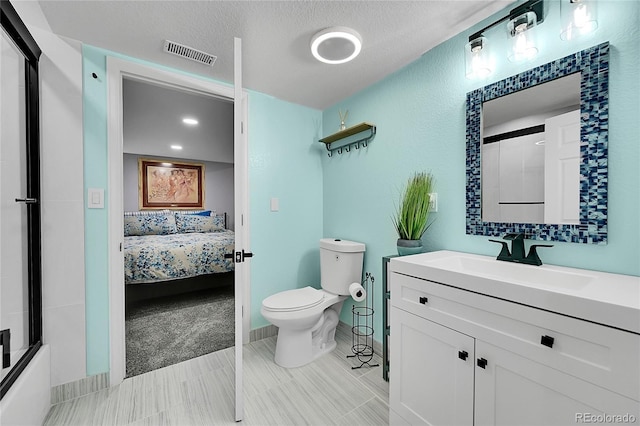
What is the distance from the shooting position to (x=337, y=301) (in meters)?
2.08

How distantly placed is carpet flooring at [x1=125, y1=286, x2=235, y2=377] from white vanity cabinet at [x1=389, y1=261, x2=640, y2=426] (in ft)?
5.30

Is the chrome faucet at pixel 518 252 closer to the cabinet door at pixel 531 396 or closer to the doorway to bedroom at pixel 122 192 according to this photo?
the cabinet door at pixel 531 396

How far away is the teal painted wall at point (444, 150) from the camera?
1012 mm

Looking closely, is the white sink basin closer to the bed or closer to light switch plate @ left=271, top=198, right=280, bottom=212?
light switch plate @ left=271, top=198, right=280, bottom=212

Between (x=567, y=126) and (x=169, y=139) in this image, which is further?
(x=169, y=139)

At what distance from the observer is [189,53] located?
1.69 metres

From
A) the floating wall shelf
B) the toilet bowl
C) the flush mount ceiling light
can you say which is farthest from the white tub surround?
the floating wall shelf

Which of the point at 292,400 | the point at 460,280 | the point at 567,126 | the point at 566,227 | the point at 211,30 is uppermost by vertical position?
the point at 211,30

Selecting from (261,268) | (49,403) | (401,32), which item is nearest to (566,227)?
(401,32)

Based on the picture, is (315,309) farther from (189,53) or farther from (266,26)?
(189,53)

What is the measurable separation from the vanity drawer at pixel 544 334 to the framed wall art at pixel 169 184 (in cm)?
508

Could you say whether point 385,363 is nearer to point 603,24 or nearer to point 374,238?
point 374,238

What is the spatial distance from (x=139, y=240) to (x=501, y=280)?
13.1 feet

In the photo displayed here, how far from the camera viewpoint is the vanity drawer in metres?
0.71
